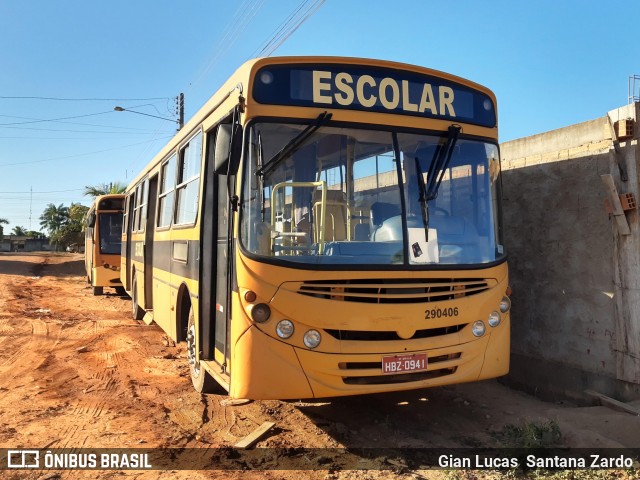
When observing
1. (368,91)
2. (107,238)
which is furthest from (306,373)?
(107,238)

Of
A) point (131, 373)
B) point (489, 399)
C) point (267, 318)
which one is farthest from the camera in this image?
point (131, 373)

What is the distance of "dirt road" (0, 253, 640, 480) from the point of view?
4.77 m

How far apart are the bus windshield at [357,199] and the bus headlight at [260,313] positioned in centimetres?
42

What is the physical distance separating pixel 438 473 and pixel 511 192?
457 cm

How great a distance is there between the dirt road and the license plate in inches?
31.2

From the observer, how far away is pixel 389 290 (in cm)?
448

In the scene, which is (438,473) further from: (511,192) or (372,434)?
(511,192)

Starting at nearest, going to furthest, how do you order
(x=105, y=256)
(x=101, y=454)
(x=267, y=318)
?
(x=267, y=318)
(x=101, y=454)
(x=105, y=256)

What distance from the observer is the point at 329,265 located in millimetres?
4340

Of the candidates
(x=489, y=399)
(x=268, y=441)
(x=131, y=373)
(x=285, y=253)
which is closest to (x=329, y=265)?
(x=285, y=253)

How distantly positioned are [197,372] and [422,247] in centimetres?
321

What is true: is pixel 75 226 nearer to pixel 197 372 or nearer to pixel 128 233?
pixel 128 233

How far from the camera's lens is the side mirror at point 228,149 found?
440 centimetres

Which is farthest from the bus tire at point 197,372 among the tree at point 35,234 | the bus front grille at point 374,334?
the tree at point 35,234
